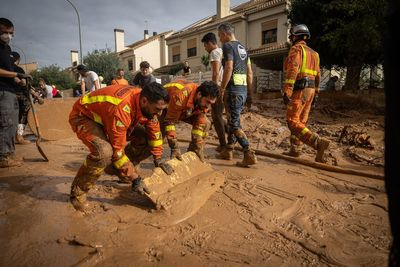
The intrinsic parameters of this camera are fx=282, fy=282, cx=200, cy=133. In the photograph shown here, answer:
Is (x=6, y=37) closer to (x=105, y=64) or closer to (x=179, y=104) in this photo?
(x=179, y=104)

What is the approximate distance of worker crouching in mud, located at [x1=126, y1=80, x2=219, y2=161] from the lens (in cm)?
331

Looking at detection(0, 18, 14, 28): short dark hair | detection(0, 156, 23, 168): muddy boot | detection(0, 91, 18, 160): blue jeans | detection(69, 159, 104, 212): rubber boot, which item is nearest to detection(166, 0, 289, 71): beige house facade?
detection(0, 18, 14, 28): short dark hair

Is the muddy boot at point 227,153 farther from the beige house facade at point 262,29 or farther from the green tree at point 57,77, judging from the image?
the green tree at point 57,77

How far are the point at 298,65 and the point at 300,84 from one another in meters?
0.27

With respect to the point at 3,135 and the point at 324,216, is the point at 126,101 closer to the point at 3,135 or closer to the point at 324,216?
the point at 324,216

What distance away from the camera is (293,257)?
202 cm

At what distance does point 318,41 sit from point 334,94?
2711 mm

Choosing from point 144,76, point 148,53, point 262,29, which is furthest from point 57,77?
point 144,76

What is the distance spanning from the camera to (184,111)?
11.6 ft

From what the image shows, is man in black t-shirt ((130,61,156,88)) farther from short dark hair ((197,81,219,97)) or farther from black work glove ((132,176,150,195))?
black work glove ((132,176,150,195))

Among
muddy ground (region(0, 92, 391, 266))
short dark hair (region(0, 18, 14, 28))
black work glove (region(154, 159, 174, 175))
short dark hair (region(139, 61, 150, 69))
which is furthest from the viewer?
short dark hair (region(139, 61, 150, 69))

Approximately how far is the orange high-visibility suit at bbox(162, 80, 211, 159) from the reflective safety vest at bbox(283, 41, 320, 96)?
4.42 ft

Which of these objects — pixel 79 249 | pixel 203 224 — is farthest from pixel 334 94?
pixel 79 249

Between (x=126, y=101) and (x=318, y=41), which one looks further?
(x=318, y=41)
